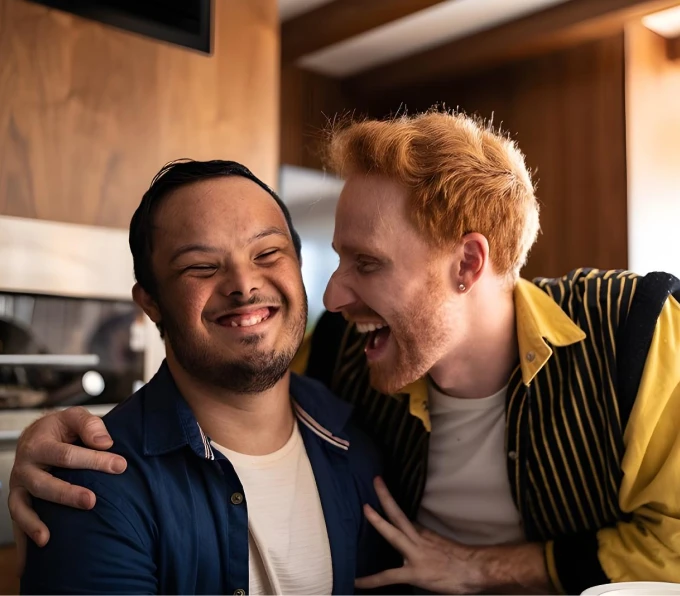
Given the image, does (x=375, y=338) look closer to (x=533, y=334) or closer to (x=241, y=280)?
(x=533, y=334)

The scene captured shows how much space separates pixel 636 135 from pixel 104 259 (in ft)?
8.12

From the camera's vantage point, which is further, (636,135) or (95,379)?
(636,135)

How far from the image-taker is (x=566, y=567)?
159 cm

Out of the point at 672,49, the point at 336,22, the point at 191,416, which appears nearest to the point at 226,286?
the point at 191,416

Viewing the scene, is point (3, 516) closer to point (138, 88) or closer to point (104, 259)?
point (104, 259)

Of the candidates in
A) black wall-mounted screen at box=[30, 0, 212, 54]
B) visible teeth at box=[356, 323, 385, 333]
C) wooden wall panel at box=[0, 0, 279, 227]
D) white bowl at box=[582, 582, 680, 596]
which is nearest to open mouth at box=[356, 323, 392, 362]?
visible teeth at box=[356, 323, 385, 333]

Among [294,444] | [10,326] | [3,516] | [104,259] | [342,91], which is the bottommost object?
[3,516]

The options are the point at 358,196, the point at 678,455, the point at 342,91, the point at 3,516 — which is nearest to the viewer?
the point at 678,455

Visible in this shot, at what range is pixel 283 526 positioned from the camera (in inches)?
59.2

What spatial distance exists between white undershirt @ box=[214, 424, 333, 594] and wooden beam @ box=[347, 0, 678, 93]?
98.9 inches

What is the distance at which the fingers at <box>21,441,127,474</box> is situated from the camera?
1.34 m

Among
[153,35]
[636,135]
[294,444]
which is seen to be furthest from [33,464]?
[636,135]

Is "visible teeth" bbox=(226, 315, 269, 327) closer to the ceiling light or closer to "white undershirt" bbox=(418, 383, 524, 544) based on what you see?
"white undershirt" bbox=(418, 383, 524, 544)

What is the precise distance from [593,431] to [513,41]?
252 cm
